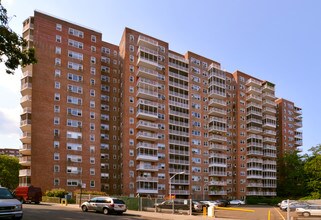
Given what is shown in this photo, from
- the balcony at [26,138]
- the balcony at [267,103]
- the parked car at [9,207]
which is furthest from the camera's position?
the balcony at [267,103]

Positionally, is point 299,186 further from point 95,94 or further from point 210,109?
point 95,94

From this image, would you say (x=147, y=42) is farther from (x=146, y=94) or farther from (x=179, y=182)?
(x=179, y=182)

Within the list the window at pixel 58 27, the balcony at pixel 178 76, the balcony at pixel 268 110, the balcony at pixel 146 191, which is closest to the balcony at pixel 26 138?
the window at pixel 58 27

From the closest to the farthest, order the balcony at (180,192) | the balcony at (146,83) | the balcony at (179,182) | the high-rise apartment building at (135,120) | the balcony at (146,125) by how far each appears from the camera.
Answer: the high-rise apartment building at (135,120) < the balcony at (146,125) < the balcony at (146,83) < the balcony at (180,192) < the balcony at (179,182)

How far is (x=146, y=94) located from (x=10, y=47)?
6327 cm

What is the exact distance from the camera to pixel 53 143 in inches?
2773

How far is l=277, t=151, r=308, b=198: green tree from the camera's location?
359 feet

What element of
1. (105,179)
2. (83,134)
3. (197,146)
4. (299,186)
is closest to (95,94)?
(83,134)

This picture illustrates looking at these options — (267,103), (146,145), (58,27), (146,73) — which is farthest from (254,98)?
(58,27)

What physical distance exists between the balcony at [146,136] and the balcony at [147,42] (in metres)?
22.8

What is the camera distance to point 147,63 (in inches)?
3381

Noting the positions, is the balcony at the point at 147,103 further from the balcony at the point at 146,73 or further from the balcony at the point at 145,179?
the balcony at the point at 145,179

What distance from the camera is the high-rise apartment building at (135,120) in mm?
71000

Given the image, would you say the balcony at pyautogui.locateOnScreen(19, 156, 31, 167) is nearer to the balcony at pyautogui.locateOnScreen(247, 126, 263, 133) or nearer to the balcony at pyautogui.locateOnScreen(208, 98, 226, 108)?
the balcony at pyautogui.locateOnScreen(208, 98, 226, 108)
